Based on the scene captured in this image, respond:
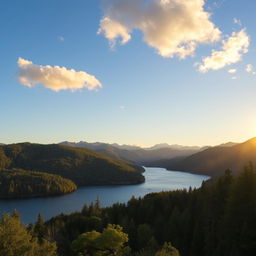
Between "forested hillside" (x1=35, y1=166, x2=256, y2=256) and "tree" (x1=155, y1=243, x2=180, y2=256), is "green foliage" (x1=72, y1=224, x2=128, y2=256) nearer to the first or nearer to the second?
"forested hillside" (x1=35, y1=166, x2=256, y2=256)

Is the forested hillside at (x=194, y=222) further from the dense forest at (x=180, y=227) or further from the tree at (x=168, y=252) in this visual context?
the tree at (x=168, y=252)

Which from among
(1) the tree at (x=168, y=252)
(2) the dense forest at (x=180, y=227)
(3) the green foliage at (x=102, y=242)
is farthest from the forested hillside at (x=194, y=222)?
(1) the tree at (x=168, y=252)

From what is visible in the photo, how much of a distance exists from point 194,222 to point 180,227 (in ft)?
13.0

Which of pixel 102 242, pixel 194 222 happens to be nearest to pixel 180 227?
pixel 194 222

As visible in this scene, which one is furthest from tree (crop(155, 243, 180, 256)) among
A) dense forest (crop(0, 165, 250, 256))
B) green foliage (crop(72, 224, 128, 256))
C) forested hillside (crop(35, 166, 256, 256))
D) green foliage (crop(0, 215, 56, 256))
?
green foliage (crop(0, 215, 56, 256))

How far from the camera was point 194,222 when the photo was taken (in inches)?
2921

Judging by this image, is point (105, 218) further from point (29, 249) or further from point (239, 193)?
point (29, 249)

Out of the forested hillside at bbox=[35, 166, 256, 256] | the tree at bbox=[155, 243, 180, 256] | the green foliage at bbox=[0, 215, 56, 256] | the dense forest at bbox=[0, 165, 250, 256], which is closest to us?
the green foliage at bbox=[0, 215, 56, 256]

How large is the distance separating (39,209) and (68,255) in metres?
108

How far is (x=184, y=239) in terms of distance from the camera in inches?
2825

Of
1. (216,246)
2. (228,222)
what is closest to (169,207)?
(216,246)

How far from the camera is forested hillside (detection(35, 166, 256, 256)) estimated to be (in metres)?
45.5

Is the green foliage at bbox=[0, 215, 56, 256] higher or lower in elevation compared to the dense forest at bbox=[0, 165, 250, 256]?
higher

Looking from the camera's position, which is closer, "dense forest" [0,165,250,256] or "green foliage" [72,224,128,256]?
"green foliage" [72,224,128,256]
